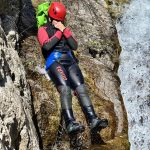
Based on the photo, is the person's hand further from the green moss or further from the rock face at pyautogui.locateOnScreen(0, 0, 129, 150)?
the green moss

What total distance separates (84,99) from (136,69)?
3439 millimetres

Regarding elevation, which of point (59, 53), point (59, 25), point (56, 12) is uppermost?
point (56, 12)

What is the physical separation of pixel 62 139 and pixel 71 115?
61cm

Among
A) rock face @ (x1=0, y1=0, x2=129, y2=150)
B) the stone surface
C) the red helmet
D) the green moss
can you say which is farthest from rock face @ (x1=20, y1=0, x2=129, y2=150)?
the green moss

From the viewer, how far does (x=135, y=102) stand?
10.9m

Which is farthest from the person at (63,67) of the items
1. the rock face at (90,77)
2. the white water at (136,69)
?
the white water at (136,69)

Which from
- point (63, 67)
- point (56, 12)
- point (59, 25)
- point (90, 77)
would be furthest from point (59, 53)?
point (90, 77)

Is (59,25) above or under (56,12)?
under

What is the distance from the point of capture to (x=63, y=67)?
9180 mm

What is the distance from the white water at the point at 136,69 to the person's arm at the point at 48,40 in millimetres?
2803

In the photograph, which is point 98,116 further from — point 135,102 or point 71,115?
point 135,102

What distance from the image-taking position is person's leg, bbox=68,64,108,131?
8.34 metres

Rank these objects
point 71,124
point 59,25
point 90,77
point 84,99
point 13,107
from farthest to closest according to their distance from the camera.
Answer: point 90,77, point 59,25, point 84,99, point 71,124, point 13,107

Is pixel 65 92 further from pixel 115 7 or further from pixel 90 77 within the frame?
pixel 115 7
